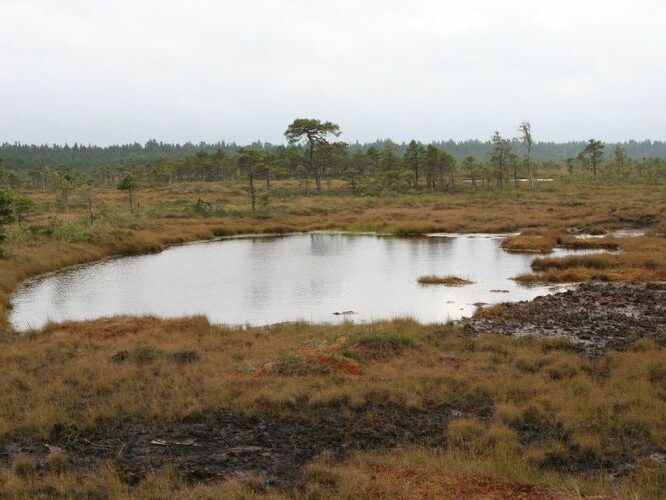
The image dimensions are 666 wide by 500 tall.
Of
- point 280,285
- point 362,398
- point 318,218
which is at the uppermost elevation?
point 318,218

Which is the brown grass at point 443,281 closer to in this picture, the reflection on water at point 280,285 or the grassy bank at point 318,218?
the reflection on water at point 280,285

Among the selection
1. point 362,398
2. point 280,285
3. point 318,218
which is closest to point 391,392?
point 362,398

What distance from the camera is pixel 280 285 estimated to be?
30.3 m

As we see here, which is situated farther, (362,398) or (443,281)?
(443,281)

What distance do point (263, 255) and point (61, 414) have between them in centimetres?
3001

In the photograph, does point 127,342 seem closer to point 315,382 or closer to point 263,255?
point 315,382

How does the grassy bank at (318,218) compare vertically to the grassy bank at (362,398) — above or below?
above

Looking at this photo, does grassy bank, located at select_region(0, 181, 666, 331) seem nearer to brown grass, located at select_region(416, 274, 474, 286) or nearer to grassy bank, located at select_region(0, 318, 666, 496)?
brown grass, located at select_region(416, 274, 474, 286)

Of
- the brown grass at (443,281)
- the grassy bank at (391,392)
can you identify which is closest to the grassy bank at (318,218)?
the brown grass at (443,281)

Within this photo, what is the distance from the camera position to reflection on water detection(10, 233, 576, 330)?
24.5m

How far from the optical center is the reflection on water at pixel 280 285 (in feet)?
80.4

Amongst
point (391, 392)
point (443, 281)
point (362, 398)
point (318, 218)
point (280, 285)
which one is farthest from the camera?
point (318, 218)

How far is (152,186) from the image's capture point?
115m

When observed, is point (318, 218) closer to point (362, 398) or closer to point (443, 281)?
point (443, 281)
